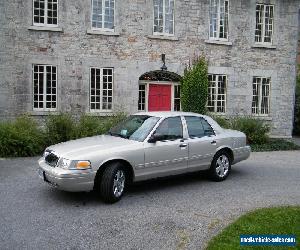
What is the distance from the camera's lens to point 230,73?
16.7 meters

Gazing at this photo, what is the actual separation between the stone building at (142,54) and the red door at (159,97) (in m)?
0.04

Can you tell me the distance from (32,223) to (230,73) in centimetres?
1296

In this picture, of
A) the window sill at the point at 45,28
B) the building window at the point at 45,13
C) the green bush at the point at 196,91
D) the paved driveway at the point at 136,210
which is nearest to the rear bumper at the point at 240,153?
the paved driveway at the point at 136,210

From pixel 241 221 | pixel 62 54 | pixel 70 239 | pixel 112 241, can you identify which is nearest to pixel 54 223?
pixel 70 239

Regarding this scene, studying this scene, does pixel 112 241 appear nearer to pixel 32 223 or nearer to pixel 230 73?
pixel 32 223

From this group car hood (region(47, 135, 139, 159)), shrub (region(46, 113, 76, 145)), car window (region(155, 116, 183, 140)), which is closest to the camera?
car hood (region(47, 135, 139, 159))

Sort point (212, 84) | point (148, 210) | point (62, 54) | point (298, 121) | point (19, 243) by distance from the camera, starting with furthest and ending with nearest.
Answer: point (298, 121) < point (212, 84) < point (62, 54) < point (148, 210) < point (19, 243)

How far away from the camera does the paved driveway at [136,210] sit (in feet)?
16.7

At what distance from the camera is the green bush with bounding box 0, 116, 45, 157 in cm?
1097


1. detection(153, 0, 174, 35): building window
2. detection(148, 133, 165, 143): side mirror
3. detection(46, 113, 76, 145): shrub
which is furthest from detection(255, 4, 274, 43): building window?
detection(148, 133, 165, 143): side mirror

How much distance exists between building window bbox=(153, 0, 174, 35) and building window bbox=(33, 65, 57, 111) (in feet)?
15.6

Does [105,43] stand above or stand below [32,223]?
above

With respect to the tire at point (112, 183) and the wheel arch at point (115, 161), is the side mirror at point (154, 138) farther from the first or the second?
the tire at point (112, 183)

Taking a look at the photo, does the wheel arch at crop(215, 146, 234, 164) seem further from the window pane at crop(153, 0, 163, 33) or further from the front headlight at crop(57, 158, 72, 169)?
the window pane at crop(153, 0, 163, 33)
